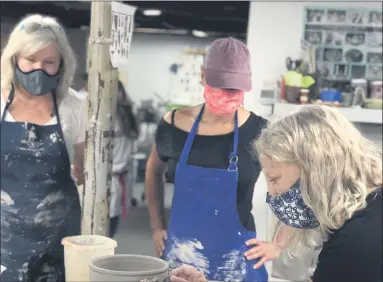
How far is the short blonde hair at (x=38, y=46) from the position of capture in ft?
6.03

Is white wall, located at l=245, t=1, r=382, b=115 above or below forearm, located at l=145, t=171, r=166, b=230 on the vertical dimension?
above

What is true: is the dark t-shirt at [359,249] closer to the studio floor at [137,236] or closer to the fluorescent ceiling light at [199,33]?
the studio floor at [137,236]

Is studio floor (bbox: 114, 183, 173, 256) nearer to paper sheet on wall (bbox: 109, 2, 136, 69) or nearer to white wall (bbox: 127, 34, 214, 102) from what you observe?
paper sheet on wall (bbox: 109, 2, 136, 69)

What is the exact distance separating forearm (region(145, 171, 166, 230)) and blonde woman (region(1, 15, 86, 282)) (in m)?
0.22

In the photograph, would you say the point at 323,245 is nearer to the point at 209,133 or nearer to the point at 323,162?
the point at 323,162

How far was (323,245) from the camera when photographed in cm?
130

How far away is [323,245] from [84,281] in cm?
61

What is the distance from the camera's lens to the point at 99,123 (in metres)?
1.67

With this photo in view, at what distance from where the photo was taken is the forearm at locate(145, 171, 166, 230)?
1.88 m

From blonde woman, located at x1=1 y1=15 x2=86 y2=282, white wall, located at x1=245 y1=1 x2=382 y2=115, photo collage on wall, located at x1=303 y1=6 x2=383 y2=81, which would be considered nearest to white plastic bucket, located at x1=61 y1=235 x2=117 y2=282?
blonde woman, located at x1=1 y1=15 x2=86 y2=282

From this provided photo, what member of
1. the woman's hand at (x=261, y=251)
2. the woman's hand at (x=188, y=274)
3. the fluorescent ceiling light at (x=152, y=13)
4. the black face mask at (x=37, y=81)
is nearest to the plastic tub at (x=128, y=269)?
the woman's hand at (x=188, y=274)

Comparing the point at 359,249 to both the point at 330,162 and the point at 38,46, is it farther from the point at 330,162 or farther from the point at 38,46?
the point at 38,46

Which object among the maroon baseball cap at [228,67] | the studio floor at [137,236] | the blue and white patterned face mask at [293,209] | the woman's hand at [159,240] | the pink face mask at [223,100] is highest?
the maroon baseball cap at [228,67]

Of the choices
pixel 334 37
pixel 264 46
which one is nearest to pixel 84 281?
pixel 264 46
